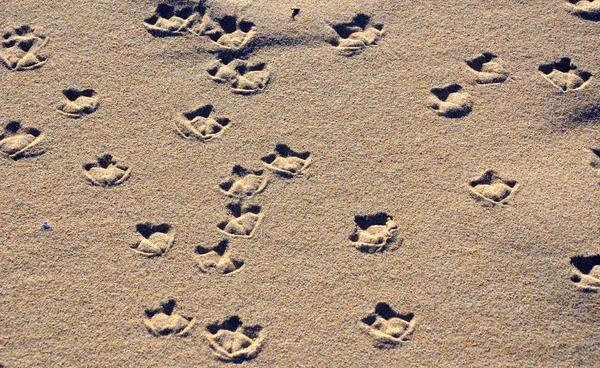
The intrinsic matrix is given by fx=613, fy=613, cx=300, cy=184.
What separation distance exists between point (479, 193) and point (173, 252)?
4.93 feet

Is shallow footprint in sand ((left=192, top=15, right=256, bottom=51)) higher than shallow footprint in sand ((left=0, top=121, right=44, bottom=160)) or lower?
higher

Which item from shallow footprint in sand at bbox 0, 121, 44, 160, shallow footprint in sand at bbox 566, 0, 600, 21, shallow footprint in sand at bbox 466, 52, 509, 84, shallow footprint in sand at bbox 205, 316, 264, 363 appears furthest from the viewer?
shallow footprint in sand at bbox 566, 0, 600, 21

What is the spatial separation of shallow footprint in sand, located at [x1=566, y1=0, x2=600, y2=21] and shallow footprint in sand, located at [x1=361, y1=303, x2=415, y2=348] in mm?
2185

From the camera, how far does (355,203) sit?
2992mm

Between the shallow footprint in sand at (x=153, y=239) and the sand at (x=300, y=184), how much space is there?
0.03 ft

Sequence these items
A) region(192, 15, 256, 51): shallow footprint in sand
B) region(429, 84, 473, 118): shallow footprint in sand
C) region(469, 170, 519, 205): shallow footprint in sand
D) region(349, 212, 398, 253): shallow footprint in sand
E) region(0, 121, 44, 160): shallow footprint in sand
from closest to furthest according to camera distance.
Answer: region(349, 212, 398, 253): shallow footprint in sand < region(469, 170, 519, 205): shallow footprint in sand < region(0, 121, 44, 160): shallow footprint in sand < region(429, 84, 473, 118): shallow footprint in sand < region(192, 15, 256, 51): shallow footprint in sand

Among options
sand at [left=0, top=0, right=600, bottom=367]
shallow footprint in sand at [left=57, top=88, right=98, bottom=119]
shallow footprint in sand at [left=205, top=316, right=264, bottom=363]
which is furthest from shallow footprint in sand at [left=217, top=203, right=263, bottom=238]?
shallow footprint in sand at [left=57, top=88, right=98, bottom=119]

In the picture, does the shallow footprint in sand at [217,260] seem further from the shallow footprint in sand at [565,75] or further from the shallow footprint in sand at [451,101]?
the shallow footprint in sand at [565,75]

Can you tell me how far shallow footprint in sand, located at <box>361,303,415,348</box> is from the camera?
2.63 m

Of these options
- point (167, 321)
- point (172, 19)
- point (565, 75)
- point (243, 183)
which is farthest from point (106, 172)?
point (565, 75)

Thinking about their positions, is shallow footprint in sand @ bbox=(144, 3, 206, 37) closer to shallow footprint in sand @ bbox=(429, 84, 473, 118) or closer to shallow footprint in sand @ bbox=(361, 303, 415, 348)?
shallow footprint in sand @ bbox=(429, 84, 473, 118)

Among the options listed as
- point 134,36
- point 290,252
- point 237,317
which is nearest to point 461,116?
point 290,252

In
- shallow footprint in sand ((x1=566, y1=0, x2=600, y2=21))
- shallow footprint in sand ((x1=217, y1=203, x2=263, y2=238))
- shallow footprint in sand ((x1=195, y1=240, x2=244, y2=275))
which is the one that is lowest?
shallow footprint in sand ((x1=195, y1=240, x2=244, y2=275))

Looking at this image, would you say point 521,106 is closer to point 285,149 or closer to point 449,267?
point 449,267
